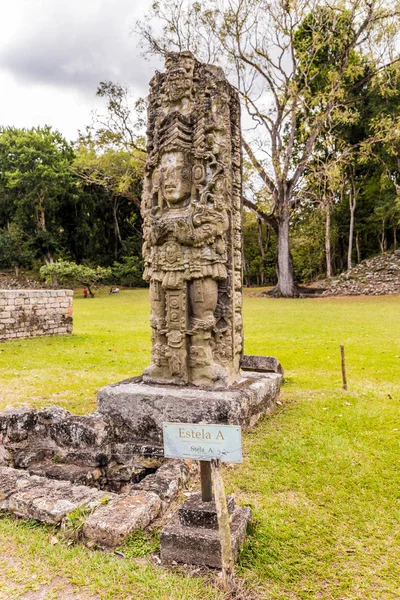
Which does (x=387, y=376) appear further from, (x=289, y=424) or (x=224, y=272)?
(x=224, y=272)

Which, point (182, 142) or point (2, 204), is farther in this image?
point (2, 204)

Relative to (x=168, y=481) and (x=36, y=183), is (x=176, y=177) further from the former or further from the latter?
(x=36, y=183)

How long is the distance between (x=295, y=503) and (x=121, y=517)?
1.29 m

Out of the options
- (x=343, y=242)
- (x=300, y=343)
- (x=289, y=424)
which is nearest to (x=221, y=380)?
(x=289, y=424)

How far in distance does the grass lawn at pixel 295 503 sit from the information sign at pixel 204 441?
0.67 meters

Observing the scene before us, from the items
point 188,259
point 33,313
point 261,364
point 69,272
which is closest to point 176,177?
point 188,259

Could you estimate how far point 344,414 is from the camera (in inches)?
199

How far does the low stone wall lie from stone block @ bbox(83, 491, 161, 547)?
9.36 m

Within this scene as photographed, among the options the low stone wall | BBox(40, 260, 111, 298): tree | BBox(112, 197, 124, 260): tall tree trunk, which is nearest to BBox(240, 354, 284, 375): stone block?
the low stone wall

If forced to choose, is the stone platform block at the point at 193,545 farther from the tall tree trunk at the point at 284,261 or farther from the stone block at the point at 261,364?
the tall tree trunk at the point at 284,261

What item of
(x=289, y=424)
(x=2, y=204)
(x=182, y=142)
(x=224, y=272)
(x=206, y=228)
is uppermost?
(x=2, y=204)

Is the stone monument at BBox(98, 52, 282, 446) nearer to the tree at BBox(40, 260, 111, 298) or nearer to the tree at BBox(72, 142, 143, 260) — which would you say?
the tree at BBox(72, 142, 143, 260)

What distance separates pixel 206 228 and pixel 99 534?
2976 millimetres

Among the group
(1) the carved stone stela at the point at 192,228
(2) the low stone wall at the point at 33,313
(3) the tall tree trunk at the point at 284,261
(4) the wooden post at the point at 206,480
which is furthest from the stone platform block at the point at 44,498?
(3) the tall tree trunk at the point at 284,261
